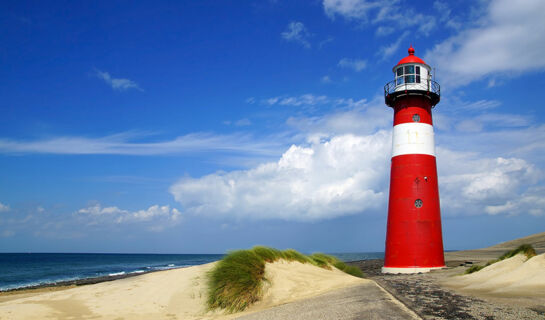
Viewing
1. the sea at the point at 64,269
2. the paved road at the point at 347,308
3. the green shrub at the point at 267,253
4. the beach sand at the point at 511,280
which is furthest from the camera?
the sea at the point at 64,269

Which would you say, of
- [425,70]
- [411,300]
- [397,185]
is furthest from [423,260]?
[411,300]

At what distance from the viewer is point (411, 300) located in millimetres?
7691

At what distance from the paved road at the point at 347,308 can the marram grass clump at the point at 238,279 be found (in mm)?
1522

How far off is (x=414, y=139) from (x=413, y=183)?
6.27ft

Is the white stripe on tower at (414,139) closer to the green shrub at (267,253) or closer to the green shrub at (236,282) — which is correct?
the green shrub at (267,253)

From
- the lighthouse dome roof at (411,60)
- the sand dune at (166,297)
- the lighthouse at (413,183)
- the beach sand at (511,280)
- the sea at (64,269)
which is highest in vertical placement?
the lighthouse dome roof at (411,60)

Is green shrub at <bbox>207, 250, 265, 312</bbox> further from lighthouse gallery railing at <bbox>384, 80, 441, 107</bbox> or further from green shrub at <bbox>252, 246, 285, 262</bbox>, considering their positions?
lighthouse gallery railing at <bbox>384, 80, 441, 107</bbox>

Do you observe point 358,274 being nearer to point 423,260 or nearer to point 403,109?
point 423,260

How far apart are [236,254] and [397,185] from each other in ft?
29.2

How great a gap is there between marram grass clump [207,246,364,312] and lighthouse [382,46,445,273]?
7285mm

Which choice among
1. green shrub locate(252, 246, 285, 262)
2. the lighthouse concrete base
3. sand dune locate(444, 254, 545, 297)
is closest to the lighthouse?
the lighthouse concrete base

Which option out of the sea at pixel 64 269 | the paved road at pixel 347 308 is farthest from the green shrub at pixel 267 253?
the sea at pixel 64 269

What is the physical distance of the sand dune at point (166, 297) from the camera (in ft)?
35.2

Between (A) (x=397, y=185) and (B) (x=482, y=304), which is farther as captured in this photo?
(A) (x=397, y=185)
